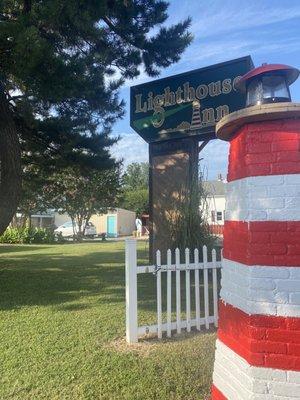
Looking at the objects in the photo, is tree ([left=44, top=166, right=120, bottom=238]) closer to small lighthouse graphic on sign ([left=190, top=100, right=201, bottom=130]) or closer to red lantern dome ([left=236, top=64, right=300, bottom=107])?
small lighthouse graphic on sign ([left=190, top=100, right=201, bottom=130])

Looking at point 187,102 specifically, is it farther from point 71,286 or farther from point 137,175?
point 137,175

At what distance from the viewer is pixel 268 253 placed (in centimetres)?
255

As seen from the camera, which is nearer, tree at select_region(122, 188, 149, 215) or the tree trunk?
the tree trunk

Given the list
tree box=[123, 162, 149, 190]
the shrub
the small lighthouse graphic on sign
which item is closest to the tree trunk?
the small lighthouse graphic on sign

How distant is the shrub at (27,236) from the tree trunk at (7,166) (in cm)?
1769

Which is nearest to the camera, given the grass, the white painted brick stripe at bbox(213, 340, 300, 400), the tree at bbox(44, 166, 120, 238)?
the white painted brick stripe at bbox(213, 340, 300, 400)

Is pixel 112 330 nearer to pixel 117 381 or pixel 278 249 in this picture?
pixel 117 381

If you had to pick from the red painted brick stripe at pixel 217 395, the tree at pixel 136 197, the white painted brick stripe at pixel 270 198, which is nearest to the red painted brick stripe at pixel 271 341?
the red painted brick stripe at pixel 217 395

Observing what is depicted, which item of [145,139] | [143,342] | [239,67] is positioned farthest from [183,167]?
[143,342]

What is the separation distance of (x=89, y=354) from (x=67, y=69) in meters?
4.88

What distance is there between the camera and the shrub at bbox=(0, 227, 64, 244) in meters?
26.2

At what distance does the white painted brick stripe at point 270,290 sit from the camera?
249 centimetres

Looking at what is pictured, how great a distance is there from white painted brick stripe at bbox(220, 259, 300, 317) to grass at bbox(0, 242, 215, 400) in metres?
1.51

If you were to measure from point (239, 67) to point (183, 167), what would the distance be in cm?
246
